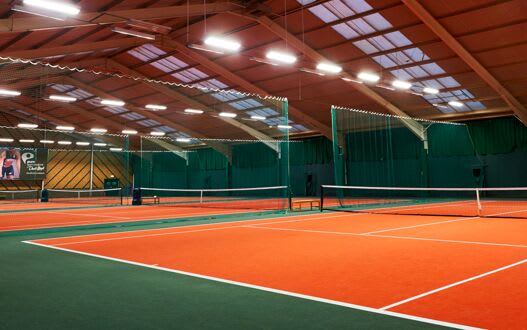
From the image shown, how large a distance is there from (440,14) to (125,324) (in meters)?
18.6

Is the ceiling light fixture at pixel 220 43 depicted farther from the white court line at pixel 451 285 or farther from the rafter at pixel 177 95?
the rafter at pixel 177 95

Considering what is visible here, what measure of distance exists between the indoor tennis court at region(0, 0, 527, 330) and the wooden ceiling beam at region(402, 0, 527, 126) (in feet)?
0.33

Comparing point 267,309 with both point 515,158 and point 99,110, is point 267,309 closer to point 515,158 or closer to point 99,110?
point 515,158

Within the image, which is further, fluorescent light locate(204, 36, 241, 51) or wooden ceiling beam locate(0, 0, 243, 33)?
wooden ceiling beam locate(0, 0, 243, 33)

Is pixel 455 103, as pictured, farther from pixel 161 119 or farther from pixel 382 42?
pixel 161 119

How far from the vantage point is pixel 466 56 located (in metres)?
20.2

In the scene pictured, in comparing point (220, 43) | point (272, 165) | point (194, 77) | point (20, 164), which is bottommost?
point (20, 164)

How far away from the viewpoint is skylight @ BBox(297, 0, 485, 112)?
1989cm

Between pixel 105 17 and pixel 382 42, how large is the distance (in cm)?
1273

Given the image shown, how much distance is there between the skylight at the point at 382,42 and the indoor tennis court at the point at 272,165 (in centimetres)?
11

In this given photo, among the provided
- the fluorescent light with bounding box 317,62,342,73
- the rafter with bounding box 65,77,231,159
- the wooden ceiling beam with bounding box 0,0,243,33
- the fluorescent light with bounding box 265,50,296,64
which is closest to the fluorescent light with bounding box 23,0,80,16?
the wooden ceiling beam with bounding box 0,0,243,33

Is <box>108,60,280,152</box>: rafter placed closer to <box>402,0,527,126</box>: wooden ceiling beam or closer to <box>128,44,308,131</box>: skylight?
<box>128,44,308,131</box>: skylight

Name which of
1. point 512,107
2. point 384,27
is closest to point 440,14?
point 384,27

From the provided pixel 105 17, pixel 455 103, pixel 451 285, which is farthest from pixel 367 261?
pixel 455 103
